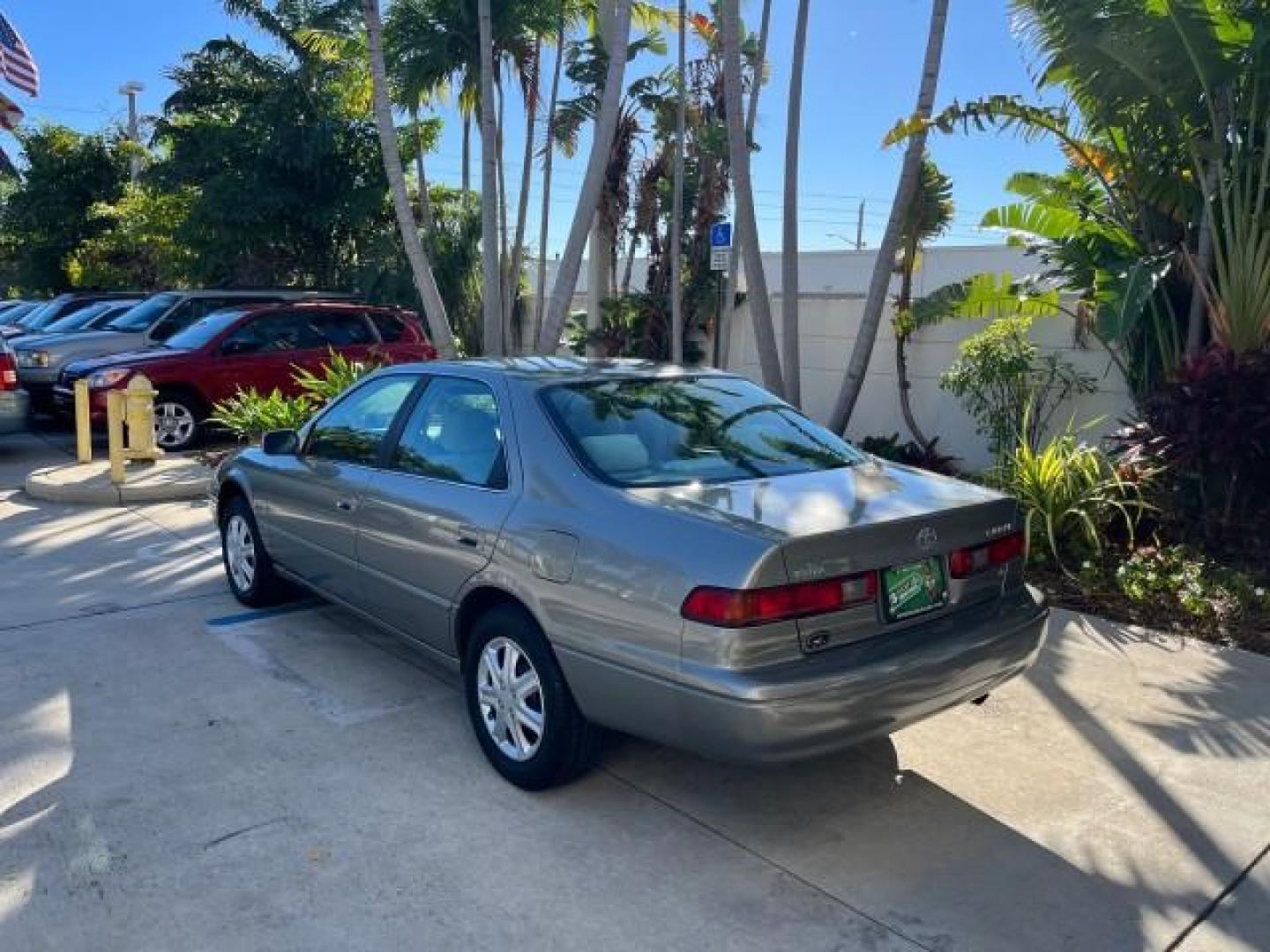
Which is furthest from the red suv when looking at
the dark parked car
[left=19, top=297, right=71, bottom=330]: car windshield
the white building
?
[left=19, top=297, right=71, bottom=330]: car windshield

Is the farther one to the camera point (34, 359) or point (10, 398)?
point (34, 359)

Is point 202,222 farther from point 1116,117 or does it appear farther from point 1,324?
point 1116,117

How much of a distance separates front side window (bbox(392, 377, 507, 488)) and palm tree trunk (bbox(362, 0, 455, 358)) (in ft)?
23.3

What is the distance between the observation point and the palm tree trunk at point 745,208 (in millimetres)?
8945

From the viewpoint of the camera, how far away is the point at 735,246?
39.3 ft

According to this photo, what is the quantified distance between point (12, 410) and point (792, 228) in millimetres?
7979

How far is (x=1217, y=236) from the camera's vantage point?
6.91 meters

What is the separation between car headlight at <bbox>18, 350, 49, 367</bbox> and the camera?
12.7 metres

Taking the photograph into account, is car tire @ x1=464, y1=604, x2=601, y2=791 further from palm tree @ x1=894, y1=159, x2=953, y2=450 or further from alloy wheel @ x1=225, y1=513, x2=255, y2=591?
palm tree @ x1=894, y1=159, x2=953, y2=450

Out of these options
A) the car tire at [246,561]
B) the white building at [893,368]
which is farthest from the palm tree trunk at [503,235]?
the car tire at [246,561]

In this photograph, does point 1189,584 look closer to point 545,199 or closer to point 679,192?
point 679,192

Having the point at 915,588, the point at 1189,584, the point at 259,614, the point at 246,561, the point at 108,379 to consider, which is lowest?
the point at 259,614

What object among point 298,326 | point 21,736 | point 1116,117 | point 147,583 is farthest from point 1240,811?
point 298,326

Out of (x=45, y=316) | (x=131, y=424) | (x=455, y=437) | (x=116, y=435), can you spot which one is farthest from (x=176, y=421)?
(x=455, y=437)
